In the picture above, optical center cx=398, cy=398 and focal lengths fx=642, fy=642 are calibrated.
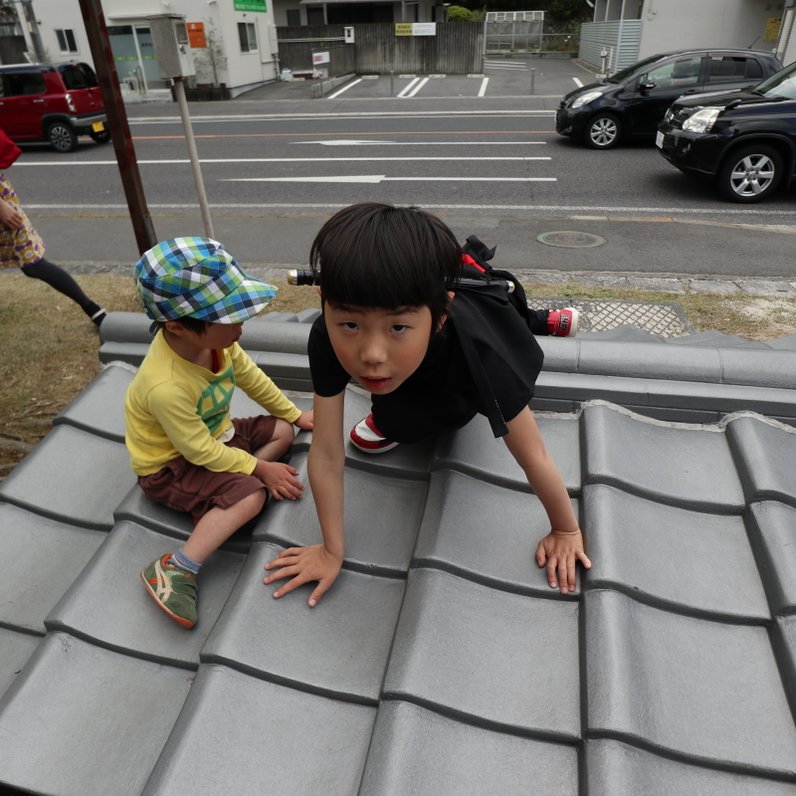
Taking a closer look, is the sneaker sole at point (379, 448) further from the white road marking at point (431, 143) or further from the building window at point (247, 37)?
the building window at point (247, 37)

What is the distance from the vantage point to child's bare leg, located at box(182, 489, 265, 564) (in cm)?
181

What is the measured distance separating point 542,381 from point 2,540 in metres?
1.87

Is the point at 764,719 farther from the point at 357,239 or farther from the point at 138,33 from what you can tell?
the point at 138,33

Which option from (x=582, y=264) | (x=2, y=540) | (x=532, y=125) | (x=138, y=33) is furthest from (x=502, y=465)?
(x=138, y=33)

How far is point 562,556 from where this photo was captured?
5.43 ft

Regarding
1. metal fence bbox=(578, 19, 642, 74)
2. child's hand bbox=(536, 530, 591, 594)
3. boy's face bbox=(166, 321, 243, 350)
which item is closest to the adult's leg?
boy's face bbox=(166, 321, 243, 350)

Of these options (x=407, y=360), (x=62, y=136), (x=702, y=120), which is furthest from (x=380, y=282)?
(x=62, y=136)

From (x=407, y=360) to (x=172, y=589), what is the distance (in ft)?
2.96

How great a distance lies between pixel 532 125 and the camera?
1411cm

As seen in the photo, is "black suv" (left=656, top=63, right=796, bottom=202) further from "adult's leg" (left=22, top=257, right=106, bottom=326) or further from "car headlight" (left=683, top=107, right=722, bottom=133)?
"adult's leg" (left=22, top=257, right=106, bottom=326)

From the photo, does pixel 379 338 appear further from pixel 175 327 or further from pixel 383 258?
pixel 175 327

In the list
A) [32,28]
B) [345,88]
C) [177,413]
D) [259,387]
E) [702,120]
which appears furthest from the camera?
[345,88]

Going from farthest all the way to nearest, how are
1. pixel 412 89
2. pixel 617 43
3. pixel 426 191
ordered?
1. pixel 617 43
2. pixel 412 89
3. pixel 426 191

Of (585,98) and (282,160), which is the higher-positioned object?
(585,98)
